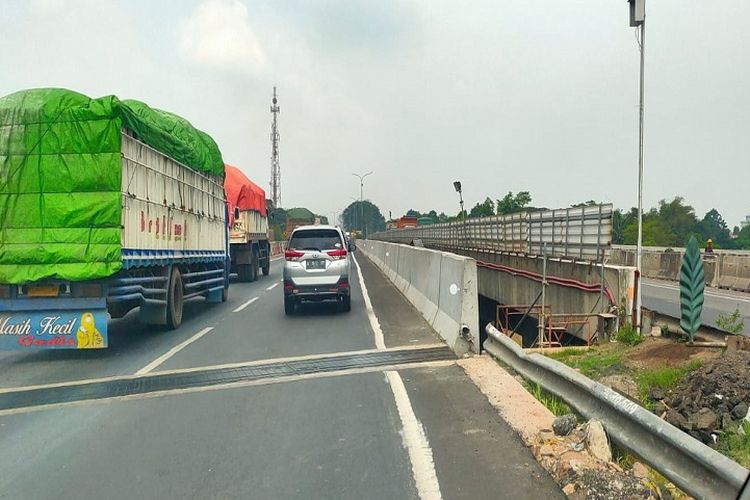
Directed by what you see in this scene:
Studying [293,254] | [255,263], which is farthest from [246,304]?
[255,263]

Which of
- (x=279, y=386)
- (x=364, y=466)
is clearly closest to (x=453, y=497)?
(x=364, y=466)

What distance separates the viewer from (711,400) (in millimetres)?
6316

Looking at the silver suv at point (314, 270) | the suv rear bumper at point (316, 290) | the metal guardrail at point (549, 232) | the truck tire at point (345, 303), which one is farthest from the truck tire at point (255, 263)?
the suv rear bumper at point (316, 290)

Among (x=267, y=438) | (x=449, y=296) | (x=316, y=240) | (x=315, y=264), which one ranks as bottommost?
(x=267, y=438)

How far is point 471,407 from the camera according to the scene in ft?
21.0

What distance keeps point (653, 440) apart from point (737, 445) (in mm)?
1751

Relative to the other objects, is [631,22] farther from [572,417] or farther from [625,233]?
[625,233]

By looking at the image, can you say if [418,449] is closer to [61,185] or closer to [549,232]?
[61,185]

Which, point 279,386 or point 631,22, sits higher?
point 631,22

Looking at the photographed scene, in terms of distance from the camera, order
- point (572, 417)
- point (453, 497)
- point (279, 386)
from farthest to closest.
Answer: point (279, 386), point (572, 417), point (453, 497)

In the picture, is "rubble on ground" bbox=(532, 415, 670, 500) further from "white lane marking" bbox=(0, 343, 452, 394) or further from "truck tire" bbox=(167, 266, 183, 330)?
"truck tire" bbox=(167, 266, 183, 330)

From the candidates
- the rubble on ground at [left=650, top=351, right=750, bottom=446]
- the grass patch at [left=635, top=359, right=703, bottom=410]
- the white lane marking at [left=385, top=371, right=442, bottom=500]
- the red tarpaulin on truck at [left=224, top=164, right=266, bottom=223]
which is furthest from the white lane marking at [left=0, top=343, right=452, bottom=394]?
the red tarpaulin on truck at [left=224, top=164, right=266, bottom=223]

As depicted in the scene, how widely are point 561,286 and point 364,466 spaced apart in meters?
9.93

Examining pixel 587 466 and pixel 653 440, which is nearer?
pixel 653 440
